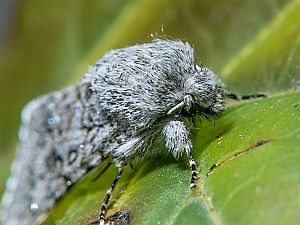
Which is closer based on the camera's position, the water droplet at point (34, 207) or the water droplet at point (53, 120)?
the water droplet at point (34, 207)

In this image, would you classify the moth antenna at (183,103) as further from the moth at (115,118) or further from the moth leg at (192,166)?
the moth leg at (192,166)

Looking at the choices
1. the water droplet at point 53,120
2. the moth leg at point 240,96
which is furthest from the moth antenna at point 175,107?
the water droplet at point 53,120

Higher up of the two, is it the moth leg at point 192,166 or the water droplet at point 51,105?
the moth leg at point 192,166

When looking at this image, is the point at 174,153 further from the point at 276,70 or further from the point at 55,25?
the point at 55,25

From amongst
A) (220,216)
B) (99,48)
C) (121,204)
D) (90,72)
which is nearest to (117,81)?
(90,72)

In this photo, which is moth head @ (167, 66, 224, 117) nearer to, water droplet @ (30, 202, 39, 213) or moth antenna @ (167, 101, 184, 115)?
moth antenna @ (167, 101, 184, 115)

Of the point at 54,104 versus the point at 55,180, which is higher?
the point at 54,104

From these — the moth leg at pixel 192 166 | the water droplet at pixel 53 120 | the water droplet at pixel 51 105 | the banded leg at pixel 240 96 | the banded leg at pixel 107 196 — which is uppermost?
the banded leg at pixel 240 96
